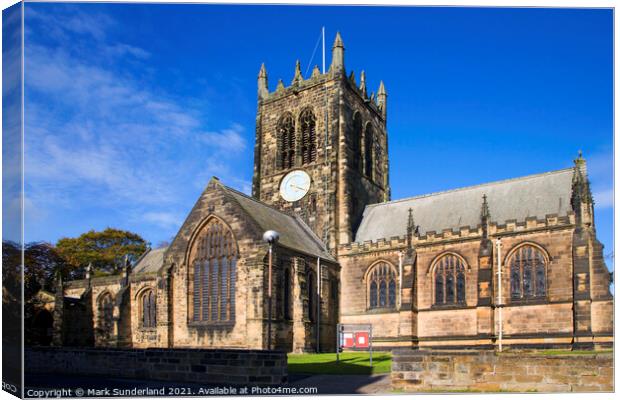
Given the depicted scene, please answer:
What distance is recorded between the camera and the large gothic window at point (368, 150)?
157 ft

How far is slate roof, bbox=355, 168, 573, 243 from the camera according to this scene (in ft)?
119

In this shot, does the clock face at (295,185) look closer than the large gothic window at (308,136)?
Yes

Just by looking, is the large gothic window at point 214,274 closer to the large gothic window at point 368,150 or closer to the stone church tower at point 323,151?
the stone church tower at point 323,151

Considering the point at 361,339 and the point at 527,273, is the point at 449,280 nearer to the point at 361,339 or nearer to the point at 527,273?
the point at 527,273

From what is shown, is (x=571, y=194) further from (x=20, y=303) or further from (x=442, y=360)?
(x=20, y=303)

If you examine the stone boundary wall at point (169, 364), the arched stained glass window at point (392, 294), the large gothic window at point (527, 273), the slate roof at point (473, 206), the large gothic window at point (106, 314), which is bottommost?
the large gothic window at point (106, 314)

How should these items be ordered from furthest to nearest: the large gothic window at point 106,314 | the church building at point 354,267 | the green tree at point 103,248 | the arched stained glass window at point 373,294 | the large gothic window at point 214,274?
the green tree at point 103,248 < the large gothic window at point 106,314 < the arched stained glass window at point 373,294 < the large gothic window at point 214,274 < the church building at point 354,267

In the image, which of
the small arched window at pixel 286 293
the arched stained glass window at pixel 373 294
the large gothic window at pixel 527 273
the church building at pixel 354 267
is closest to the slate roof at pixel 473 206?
the church building at pixel 354 267

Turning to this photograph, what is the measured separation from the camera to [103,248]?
Result: 67.1 m

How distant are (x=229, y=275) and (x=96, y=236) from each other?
36.8 metres

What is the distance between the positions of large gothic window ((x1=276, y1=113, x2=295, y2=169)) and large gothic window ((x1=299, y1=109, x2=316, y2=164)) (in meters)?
0.89

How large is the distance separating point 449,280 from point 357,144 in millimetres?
14598

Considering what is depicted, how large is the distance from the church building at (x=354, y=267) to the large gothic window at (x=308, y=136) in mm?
85

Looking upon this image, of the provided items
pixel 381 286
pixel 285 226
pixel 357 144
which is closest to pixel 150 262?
pixel 285 226
